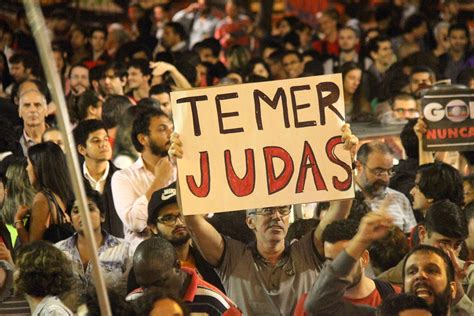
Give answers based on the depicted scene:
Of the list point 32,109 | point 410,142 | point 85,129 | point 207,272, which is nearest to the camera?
point 207,272

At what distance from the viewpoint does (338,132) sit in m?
8.47

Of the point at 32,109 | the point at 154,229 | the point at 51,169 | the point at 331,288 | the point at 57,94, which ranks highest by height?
the point at 57,94

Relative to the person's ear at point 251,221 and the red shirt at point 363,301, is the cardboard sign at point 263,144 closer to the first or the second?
the person's ear at point 251,221

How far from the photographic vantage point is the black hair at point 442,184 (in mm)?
9625

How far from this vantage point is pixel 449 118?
10781 mm

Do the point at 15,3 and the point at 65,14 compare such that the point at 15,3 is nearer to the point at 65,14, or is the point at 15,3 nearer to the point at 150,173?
the point at 65,14

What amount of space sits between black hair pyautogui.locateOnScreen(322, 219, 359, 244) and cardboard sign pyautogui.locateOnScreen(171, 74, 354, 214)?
6.3 inches

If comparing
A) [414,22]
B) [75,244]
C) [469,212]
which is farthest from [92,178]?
[414,22]

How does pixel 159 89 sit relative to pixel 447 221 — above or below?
above

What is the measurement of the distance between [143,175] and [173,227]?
4.85 ft

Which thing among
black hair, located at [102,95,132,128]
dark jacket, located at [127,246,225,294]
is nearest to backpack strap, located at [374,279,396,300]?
dark jacket, located at [127,246,225,294]

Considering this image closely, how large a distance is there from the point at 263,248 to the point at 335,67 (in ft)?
33.2

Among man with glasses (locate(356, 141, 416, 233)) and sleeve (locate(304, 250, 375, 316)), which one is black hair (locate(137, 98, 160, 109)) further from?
sleeve (locate(304, 250, 375, 316))

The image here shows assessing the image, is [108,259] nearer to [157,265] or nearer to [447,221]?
[157,265]
